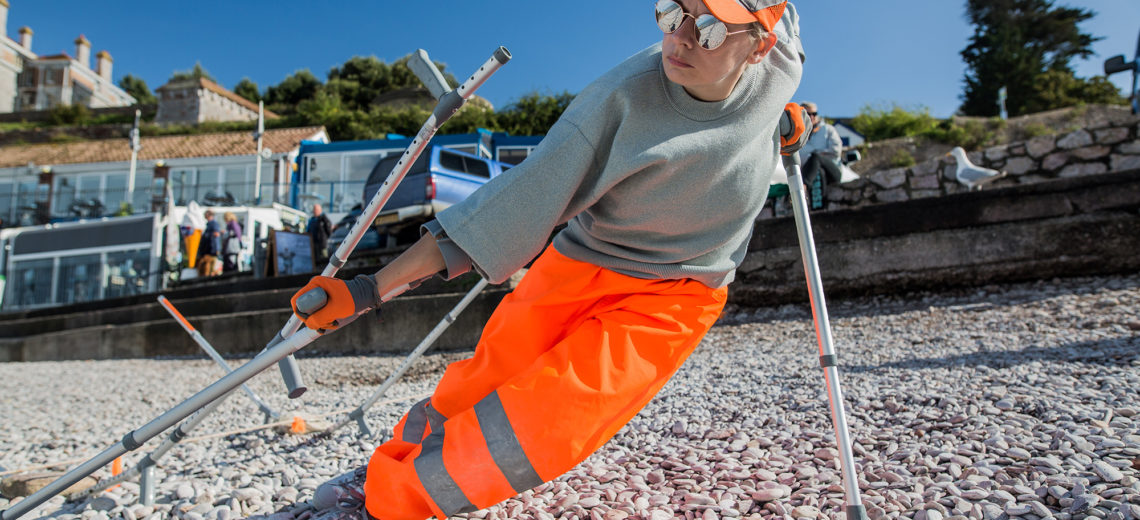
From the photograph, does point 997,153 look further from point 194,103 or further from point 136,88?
point 136,88

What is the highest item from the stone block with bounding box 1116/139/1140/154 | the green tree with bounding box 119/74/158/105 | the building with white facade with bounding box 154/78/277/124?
the green tree with bounding box 119/74/158/105

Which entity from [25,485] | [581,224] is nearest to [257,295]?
[25,485]

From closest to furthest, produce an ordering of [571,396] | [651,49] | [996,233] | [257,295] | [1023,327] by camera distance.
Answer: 1. [571,396]
2. [651,49]
3. [1023,327]
4. [996,233]
5. [257,295]

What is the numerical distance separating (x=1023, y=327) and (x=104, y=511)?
5022 mm

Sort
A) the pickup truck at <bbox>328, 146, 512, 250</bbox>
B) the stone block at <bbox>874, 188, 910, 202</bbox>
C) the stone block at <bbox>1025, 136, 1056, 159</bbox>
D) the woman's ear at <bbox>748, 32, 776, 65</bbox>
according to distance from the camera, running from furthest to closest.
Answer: the pickup truck at <bbox>328, 146, 512, 250</bbox>, the stone block at <bbox>874, 188, 910, 202</bbox>, the stone block at <bbox>1025, 136, 1056, 159</bbox>, the woman's ear at <bbox>748, 32, 776, 65</bbox>

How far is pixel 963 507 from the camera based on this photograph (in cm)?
171

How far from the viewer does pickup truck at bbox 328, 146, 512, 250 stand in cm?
969

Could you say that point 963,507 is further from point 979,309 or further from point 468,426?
point 979,309

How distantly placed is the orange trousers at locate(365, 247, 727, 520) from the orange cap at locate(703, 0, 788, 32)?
0.62m

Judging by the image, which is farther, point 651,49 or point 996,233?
point 996,233

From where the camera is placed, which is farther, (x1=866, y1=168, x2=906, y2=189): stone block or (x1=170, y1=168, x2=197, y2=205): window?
(x1=170, y1=168, x2=197, y2=205): window

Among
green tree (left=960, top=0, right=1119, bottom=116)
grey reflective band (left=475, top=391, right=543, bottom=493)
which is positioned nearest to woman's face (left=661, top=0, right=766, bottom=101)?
grey reflective band (left=475, top=391, right=543, bottom=493)

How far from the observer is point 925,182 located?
812 cm

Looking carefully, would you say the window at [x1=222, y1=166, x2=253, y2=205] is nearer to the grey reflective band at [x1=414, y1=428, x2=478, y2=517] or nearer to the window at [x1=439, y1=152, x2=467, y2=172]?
the window at [x1=439, y1=152, x2=467, y2=172]
